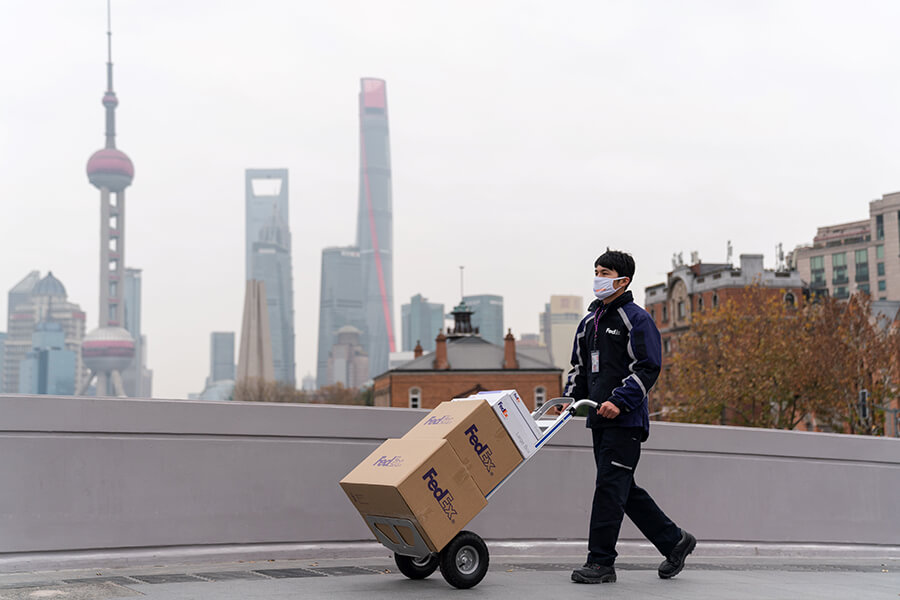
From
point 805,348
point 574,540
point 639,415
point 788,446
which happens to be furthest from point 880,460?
point 805,348

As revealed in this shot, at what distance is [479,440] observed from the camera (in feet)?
18.9

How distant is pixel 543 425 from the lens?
245 inches

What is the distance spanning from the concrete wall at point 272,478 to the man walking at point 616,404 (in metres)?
1.58

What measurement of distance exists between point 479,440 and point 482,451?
0.21ft

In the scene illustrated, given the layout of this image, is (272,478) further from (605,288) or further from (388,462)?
(605,288)

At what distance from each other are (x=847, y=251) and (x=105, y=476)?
133 metres

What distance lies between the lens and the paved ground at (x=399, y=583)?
5414 mm

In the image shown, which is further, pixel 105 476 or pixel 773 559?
pixel 773 559

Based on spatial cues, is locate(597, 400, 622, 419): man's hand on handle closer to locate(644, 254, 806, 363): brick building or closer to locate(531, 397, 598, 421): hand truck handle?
locate(531, 397, 598, 421): hand truck handle

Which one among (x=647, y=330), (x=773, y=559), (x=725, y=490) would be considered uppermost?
(x=647, y=330)

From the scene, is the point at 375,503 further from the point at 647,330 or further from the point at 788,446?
the point at 788,446

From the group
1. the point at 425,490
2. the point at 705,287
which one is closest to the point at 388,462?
the point at 425,490

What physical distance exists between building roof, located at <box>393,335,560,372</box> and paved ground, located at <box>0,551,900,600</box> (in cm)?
9079

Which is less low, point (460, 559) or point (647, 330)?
point (647, 330)
